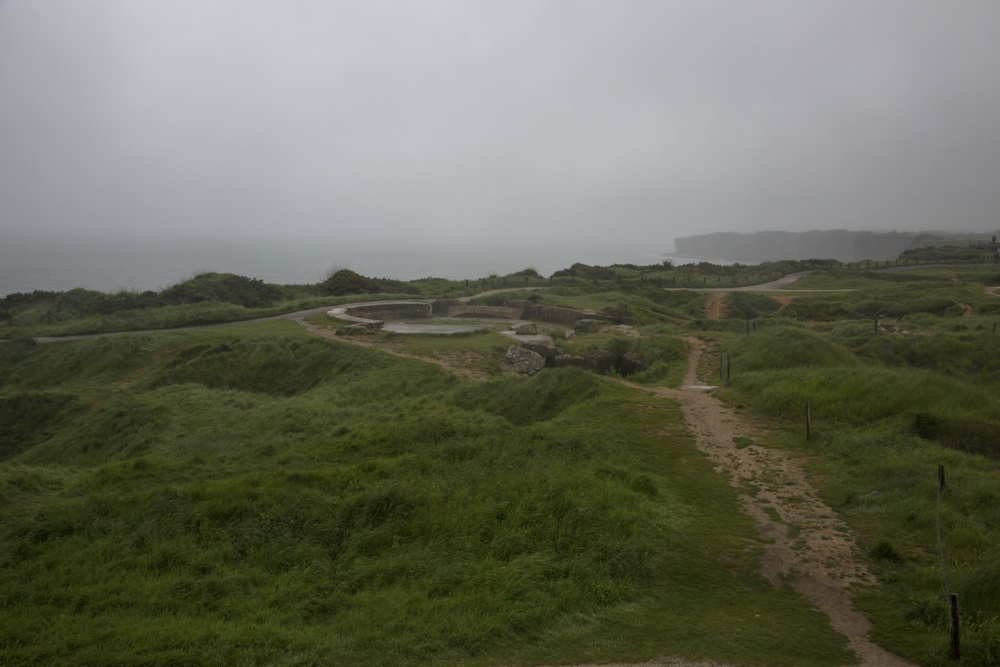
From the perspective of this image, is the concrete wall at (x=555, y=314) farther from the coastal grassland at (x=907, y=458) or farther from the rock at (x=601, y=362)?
the coastal grassland at (x=907, y=458)

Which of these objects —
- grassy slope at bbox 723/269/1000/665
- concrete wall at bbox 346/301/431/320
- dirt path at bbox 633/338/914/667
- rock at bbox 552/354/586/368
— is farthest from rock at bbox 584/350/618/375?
concrete wall at bbox 346/301/431/320

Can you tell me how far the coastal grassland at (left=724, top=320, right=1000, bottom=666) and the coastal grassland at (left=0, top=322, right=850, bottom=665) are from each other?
1.16m

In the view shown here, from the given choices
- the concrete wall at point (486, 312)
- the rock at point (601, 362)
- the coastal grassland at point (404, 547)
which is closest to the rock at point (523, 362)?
the rock at point (601, 362)

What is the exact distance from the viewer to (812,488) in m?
10.0

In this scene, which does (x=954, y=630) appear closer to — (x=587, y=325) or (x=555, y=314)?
(x=587, y=325)

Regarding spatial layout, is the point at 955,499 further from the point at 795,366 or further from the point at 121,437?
the point at 121,437

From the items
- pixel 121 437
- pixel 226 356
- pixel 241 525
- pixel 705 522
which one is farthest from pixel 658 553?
pixel 226 356

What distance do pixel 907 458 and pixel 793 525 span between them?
11.7 feet

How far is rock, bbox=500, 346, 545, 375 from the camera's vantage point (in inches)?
782

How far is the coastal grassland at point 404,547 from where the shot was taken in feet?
20.1

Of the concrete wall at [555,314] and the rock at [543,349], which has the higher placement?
the concrete wall at [555,314]

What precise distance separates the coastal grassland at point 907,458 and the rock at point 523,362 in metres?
6.17

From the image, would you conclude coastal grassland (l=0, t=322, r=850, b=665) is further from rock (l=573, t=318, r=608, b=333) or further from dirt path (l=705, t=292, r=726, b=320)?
dirt path (l=705, t=292, r=726, b=320)

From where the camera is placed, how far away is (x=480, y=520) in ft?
29.0
